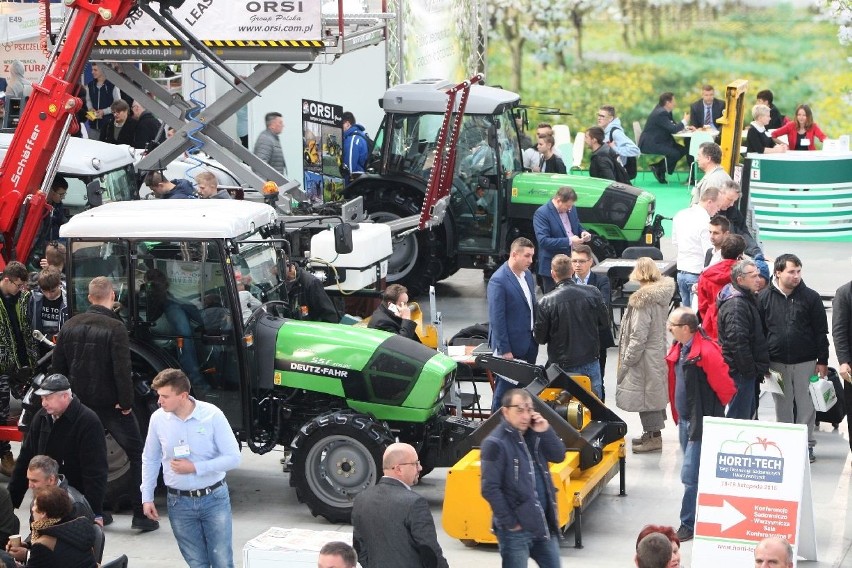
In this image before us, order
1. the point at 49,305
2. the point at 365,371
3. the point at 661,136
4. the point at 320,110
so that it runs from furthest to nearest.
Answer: the point at 661,136 → the point at 320,110 → the point at 49,305 → the point at 365,371

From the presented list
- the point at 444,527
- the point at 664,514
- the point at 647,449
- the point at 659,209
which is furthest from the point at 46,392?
the point at 659,209

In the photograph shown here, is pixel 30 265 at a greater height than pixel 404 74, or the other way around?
pixel 404 74

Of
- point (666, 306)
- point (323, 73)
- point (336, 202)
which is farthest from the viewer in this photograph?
point (323, 73)

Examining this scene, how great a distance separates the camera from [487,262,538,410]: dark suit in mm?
10570

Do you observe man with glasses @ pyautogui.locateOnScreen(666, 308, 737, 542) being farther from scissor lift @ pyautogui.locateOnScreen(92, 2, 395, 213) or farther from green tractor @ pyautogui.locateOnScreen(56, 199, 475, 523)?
scissor lift @ pyautogui.locateOnScreen(92, 2, 395, 213)

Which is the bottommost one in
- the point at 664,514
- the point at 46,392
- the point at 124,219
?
the point at 664,514

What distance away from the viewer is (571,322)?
406 inches

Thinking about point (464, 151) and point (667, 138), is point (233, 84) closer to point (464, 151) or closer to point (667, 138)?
point (464, 151)

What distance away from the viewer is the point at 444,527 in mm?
8953

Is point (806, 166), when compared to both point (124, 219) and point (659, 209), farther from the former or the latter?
point (124, 219)

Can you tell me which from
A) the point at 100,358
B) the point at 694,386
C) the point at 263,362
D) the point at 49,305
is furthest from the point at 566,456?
the point at 49,305

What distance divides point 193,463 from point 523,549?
5.68ft

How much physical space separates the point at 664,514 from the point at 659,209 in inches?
496

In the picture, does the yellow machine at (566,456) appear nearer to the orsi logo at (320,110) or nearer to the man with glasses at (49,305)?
the man with glasses at (49,305)
